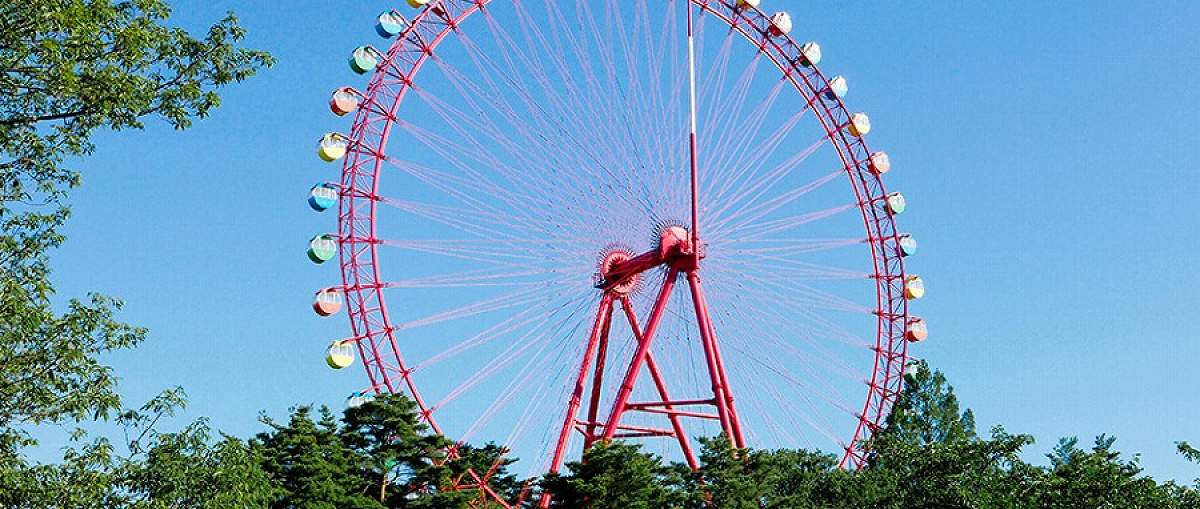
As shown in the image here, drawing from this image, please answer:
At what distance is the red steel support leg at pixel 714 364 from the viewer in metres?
32.1

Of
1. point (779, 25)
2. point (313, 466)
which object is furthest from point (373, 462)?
point (779, 25)

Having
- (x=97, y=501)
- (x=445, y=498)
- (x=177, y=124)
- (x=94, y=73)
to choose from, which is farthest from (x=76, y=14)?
(x=445, y=498)

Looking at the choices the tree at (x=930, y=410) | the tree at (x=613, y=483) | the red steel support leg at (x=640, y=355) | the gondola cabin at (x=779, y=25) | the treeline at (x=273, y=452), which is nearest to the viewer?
the treeline at (x=273, y=452)

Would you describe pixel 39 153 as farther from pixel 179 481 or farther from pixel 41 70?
pixel 179 481

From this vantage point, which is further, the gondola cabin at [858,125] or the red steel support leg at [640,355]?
the gondola cabin at [858,125]

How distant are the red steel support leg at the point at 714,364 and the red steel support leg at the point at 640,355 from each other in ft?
2.01

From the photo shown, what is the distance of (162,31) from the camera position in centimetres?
1347

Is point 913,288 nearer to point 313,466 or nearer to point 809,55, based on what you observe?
point 809,55

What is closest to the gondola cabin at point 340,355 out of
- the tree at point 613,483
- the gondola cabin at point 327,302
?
the gondola cabin at point 327,302

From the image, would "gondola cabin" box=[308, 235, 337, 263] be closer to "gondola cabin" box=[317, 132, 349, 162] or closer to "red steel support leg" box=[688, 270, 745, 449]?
"gondola cabin" box=[317, 132, 349, 162]

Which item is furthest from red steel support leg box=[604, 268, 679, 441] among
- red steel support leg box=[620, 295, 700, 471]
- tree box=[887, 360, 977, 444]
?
tree box=[887, 360, 977, 444]

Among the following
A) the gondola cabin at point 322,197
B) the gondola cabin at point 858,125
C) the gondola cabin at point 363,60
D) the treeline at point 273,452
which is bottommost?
the treeline at point 273,452

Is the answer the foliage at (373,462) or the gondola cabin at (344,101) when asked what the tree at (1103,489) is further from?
the gondola cabin at (344,101)

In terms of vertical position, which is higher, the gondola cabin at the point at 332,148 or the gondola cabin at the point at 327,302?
the gondola cabin at the point at 332,148
